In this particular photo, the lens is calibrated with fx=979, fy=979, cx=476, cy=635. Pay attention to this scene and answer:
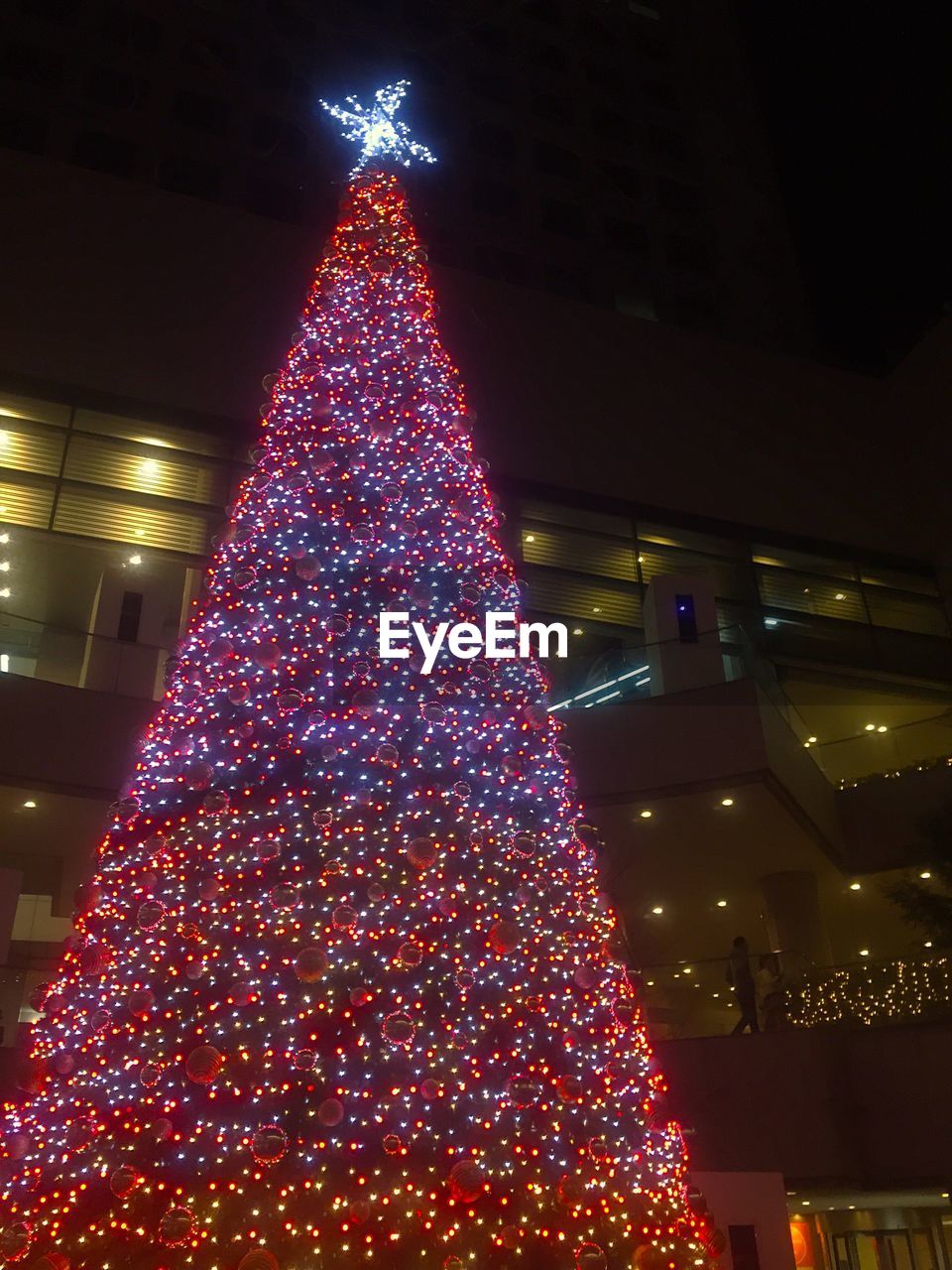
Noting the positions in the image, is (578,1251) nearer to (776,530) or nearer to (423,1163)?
(423,1163)

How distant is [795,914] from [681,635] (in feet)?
12.5

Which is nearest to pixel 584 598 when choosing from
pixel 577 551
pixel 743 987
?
pixel 577 551

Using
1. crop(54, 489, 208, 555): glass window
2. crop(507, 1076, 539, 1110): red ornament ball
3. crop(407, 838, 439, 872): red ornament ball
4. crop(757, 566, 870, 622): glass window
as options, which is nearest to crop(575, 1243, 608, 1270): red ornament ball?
crop(507, 1076, 539, 1110): red ornament ball

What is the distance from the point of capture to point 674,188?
21.3 m

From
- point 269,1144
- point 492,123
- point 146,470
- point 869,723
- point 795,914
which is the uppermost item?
point 492,123

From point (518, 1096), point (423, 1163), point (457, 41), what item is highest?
point (457, 41)

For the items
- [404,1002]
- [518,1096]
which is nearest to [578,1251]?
[518,1096]

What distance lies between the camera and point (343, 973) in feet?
12.3

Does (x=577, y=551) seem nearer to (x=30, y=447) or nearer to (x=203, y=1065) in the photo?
(x=30, y=447)

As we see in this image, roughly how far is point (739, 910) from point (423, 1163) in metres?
11.6

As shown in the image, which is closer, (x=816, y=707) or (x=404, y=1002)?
(x=404, y=1002)

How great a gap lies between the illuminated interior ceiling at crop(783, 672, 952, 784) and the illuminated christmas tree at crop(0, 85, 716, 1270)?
9127 mm

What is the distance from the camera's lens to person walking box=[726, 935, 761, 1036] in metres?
8.84

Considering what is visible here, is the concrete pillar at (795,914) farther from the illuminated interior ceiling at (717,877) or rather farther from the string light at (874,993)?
the string light at (874,993)
